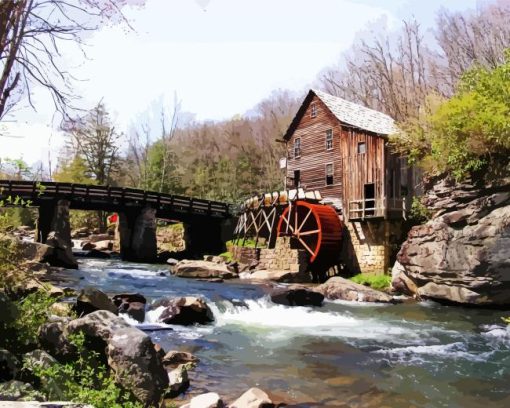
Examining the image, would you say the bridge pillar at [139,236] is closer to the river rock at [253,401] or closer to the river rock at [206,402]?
the river rock at [253,401]

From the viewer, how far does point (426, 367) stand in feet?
24.8

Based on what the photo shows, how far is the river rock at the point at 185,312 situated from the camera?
1023 centimetres

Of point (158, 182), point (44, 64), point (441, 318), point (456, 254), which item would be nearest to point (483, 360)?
point (441, 318)

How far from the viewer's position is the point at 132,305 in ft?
34.7

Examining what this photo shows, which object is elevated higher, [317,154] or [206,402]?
[317,154]

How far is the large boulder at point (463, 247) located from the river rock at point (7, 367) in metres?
11.9

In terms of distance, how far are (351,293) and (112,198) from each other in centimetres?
1865

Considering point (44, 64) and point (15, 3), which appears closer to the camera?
point (15, 3)

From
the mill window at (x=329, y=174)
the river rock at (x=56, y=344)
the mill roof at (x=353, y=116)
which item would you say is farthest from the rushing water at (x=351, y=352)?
→ the mill roof at (x=353, y=116)

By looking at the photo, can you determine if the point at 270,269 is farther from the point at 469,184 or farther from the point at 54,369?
the point at 54,369

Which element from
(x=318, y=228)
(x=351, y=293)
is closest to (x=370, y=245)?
(x=318, y=228)

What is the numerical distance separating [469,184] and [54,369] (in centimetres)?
1261

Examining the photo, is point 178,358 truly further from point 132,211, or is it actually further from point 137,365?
point 132,211

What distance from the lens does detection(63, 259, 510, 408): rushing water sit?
20.9 ft
